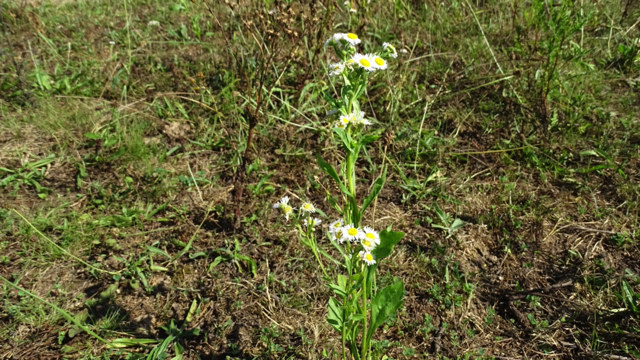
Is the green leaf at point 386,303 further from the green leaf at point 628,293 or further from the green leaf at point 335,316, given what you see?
the green leaf at point 628,293

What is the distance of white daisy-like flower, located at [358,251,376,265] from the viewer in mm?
1234

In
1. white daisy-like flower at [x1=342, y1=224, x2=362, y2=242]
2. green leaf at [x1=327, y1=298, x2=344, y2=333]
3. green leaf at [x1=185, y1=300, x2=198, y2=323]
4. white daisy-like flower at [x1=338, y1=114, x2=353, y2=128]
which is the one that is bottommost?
green leaf at [x1=185, y1=300, x2=198, y2=323]

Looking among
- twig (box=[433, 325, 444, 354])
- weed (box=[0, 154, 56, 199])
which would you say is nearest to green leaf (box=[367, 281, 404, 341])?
twig (box=[433, 325, 444, 354])

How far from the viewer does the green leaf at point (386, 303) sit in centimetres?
129

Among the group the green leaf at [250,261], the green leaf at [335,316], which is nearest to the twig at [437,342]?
the green leaf at [335,316]

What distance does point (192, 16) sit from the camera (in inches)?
134

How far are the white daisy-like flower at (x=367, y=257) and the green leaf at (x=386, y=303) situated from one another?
0.11 meters

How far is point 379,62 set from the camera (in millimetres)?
1408

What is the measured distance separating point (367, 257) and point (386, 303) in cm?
17

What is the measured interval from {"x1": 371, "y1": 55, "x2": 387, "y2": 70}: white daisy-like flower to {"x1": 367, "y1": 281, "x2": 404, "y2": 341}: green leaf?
0.66m

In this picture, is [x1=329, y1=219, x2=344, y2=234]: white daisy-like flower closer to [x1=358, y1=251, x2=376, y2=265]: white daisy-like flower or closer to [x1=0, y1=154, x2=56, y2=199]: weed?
[x1=358, y1=251, x2=376, y2=265]: white daisy-like flower

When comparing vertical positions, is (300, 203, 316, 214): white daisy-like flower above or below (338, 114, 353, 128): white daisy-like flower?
below

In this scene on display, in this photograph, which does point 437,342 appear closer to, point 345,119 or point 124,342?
point 345,119

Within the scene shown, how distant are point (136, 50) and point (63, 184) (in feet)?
4.07
